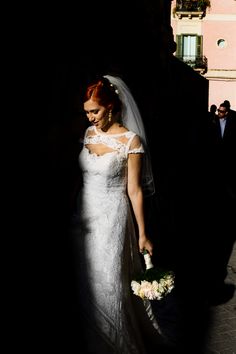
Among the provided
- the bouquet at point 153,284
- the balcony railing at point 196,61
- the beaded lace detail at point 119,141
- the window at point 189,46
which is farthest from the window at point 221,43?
the bouquet at point 153,284

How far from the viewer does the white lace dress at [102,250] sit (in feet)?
9.16

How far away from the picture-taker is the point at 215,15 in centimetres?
2828

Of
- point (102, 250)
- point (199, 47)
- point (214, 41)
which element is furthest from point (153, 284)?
point (214, 41)

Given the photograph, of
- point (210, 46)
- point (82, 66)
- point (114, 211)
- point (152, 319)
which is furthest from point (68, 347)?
point (210, 46)

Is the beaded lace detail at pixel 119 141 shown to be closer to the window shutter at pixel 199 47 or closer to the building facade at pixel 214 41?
the building facade at pixel 214 41

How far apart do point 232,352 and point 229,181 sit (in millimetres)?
6752

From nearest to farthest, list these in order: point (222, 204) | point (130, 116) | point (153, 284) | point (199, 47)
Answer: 1. point (153, 284)
2. point (130, 116)
3. point (222, 204)
4. point (199, 47)

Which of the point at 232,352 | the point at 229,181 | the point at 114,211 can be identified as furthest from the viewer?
the point at 229,181

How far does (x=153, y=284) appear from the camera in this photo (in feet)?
8.65

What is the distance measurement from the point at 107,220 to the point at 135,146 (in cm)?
52

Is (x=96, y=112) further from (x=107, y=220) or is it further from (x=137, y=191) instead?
(x=107, y=220)

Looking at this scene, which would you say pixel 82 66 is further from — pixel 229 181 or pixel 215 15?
pixel 215 15

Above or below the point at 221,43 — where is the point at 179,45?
below

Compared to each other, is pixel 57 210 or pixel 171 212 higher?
pixel 57 210
